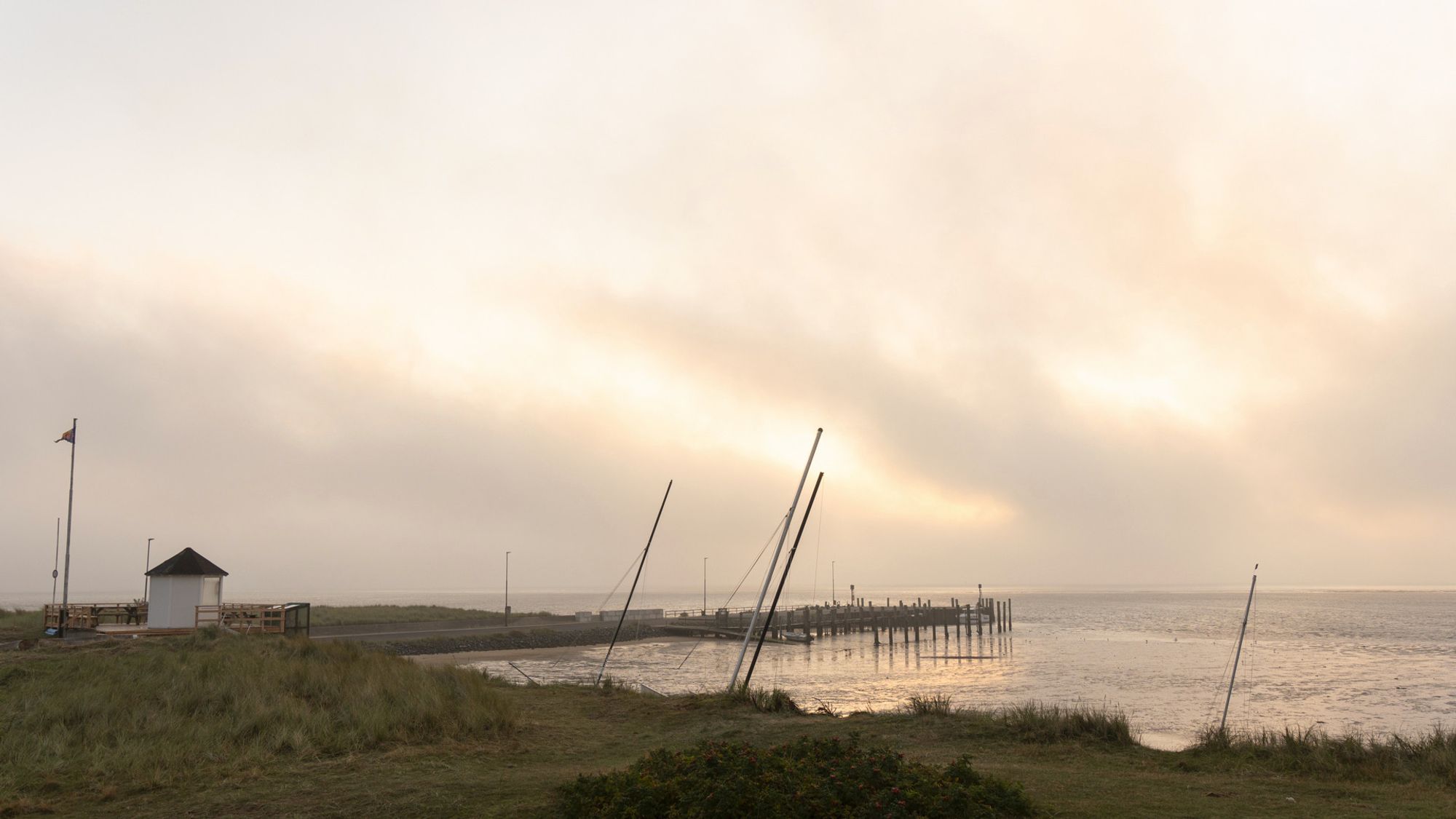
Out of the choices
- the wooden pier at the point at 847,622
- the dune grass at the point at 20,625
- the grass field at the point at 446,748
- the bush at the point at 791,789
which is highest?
the bush at the point at 791,789

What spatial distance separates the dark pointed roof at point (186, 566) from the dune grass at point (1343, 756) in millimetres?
34507

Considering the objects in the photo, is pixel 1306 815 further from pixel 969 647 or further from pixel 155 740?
pixel 969 647

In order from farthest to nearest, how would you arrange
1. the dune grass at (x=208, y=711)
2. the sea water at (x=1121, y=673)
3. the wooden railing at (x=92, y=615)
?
the wooden railing at (x=92, y=615) → the sea water at (x=1121, y=673) → the dune grass at (x=208, y=711)

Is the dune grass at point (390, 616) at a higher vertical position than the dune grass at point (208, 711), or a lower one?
lower

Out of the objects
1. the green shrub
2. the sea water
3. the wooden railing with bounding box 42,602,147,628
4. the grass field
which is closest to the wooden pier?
the sea water

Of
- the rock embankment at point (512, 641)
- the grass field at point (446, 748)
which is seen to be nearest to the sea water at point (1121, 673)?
the rock embankment at point (512, 641)

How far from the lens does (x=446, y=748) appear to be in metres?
14.6

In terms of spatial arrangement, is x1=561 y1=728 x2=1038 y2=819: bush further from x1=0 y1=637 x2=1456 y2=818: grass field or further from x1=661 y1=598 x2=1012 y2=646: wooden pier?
x1=661 y1=598 x2=1012 y2=646: wooden pier

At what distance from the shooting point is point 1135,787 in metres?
11.5

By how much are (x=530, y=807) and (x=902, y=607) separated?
241ft

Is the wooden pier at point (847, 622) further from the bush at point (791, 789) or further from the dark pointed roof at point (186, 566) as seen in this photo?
the bush at point (791, 789)

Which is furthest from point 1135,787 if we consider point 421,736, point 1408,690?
point 1408,690

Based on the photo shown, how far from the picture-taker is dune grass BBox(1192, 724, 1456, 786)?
12523 mm

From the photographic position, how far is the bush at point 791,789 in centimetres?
901
